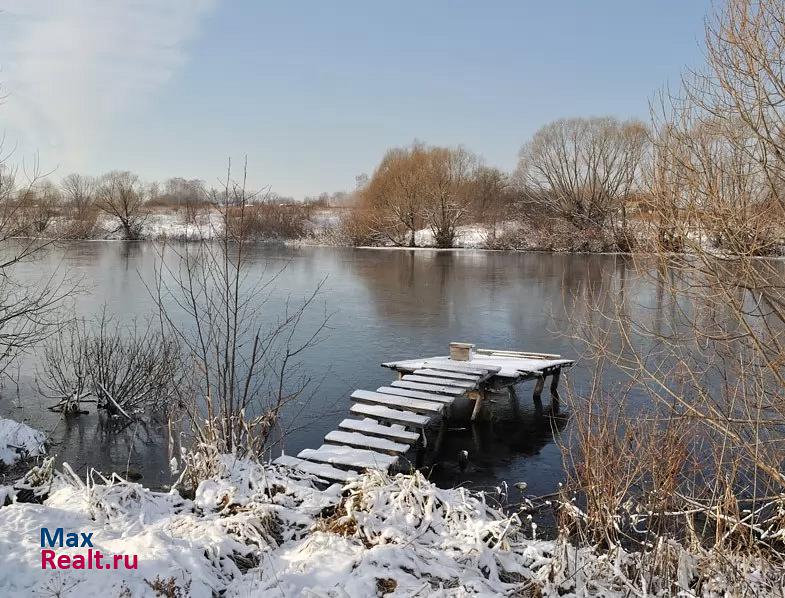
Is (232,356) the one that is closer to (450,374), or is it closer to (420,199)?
(450,374)

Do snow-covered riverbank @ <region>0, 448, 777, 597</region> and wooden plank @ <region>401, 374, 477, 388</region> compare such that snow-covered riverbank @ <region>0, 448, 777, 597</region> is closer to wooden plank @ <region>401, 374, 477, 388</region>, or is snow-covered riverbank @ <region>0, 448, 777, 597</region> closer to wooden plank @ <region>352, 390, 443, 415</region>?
wooden plank @ <region>352, 390, 443, 415</region>

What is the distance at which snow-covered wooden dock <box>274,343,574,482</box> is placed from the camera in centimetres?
582

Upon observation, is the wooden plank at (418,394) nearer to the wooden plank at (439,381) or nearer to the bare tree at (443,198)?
the wooden plank at (439,381)

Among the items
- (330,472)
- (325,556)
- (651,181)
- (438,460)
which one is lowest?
(438,460)

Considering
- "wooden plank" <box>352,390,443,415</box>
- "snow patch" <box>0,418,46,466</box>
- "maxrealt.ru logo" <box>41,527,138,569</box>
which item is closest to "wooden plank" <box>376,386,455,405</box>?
"wooden plank" <box>352,390,443,415</box>

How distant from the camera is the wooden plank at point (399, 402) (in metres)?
7.29

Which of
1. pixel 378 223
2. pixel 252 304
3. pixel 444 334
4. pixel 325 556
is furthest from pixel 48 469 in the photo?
pixel 378 223

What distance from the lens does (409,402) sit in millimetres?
7438

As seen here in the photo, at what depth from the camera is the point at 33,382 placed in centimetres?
927

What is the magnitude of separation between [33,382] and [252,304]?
6430 millimetres

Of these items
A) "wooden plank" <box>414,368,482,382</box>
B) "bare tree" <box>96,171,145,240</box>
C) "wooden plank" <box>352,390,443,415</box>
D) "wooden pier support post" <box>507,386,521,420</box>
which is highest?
"bare tree" <box>96,171,145,240</box>

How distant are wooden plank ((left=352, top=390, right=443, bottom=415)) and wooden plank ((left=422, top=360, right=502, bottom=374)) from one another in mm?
1615

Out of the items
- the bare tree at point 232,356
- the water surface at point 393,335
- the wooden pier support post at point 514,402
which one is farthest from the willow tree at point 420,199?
the wooden pier support post at point 514,402

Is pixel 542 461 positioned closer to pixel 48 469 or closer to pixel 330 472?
pixel 330 472
